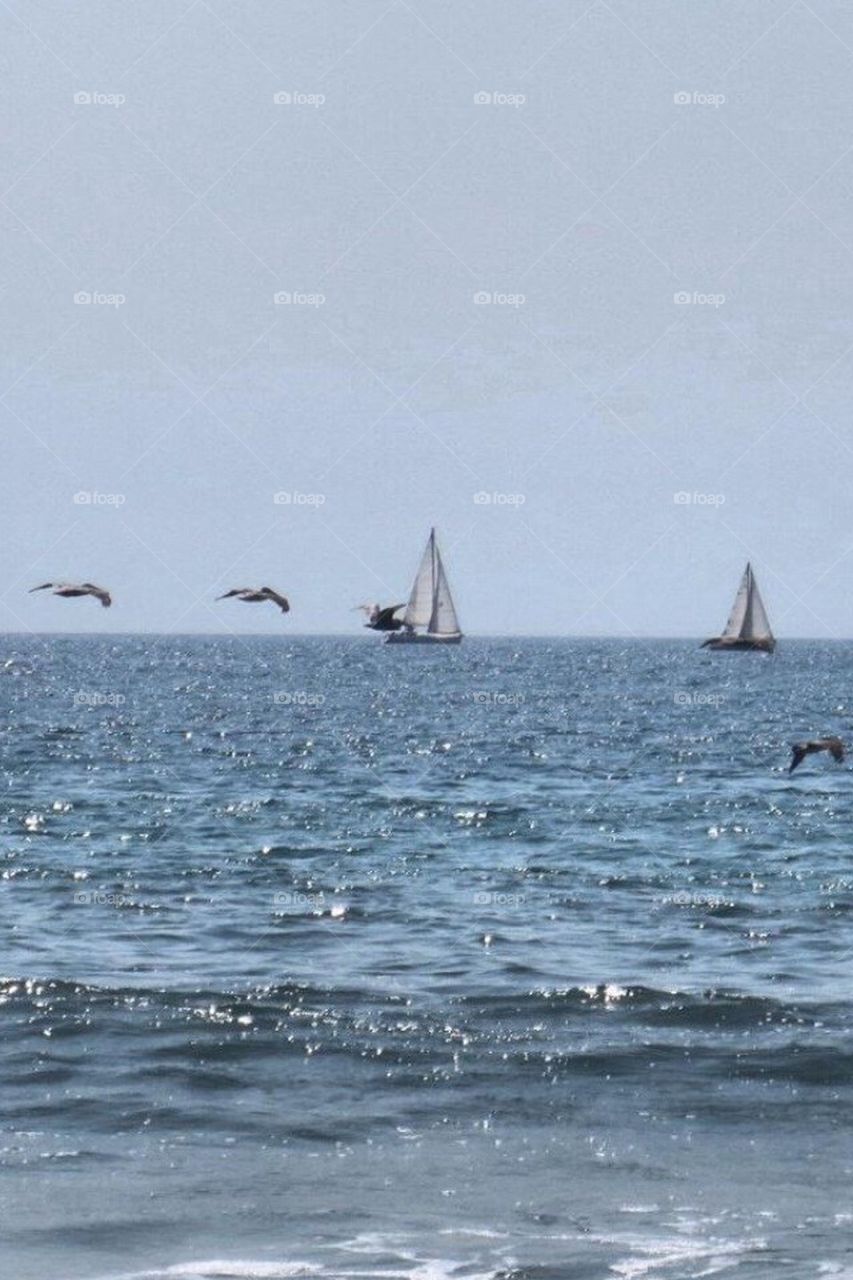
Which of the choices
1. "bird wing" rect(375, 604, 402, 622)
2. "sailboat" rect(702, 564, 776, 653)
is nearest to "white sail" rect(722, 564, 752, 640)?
"sailboat" rect(702, 564, 776, 653)

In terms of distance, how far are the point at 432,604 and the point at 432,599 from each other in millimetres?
1056

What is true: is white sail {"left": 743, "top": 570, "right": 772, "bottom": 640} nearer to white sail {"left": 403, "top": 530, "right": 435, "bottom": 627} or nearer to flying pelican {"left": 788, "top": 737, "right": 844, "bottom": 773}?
white sail {"left": 403, "top": 530, "right": 435, "bottom": 627}

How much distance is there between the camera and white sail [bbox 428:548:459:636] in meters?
144

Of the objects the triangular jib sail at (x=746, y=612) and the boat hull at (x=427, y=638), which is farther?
the boat hull at (x=427, y=638)

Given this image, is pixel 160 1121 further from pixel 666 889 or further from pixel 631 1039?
pixel 666 889

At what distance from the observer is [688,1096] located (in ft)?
65.2

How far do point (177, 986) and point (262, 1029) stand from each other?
7.89 feet

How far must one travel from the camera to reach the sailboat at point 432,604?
13762cm

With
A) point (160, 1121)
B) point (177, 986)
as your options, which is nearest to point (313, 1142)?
point (160, 1121)

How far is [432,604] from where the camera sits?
145625 mm

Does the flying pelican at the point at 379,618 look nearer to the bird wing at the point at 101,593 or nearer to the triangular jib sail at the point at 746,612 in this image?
the bird wing at the point at 101,593

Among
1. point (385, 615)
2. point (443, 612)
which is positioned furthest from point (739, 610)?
point (385, 615)

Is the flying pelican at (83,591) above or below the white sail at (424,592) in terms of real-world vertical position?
below

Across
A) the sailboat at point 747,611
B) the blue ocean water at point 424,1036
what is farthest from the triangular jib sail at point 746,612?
the blue ocean water at point 424,1036
